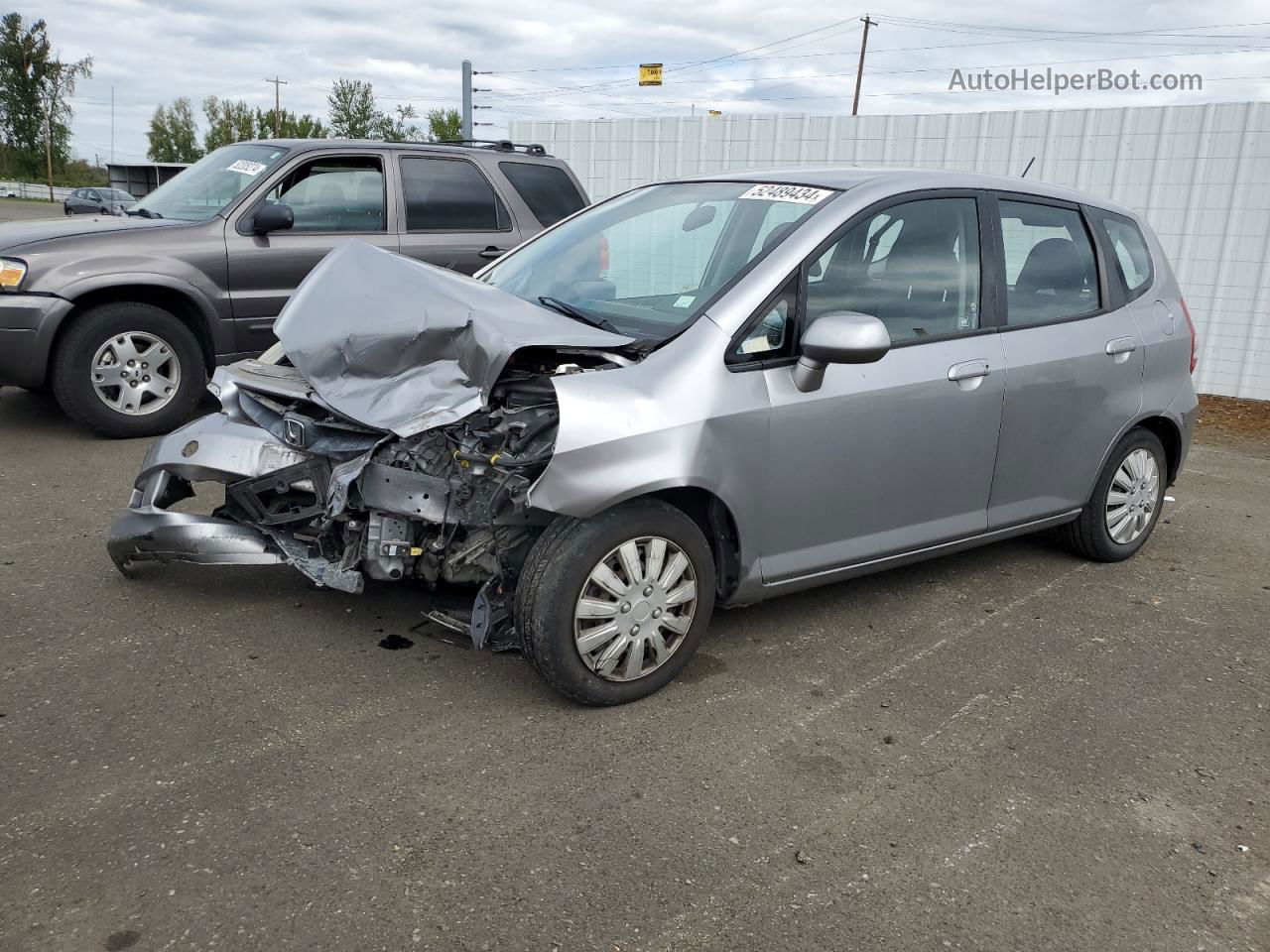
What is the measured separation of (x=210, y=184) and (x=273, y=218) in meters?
0.83

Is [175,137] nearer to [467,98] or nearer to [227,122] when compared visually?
[227,122]

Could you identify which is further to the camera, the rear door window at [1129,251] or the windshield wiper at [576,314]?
the rear door window at [1129,251]

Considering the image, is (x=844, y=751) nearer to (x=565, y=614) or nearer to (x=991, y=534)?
(x=565, y=614)

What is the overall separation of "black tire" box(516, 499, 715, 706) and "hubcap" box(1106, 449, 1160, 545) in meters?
2.61

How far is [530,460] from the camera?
129 inches

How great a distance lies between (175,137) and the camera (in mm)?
81062

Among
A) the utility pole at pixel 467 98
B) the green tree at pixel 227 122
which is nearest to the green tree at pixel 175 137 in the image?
the green tree at pixel 227 122

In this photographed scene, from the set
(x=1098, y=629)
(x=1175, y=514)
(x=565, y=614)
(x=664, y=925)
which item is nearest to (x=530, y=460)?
(x=565, y=614)

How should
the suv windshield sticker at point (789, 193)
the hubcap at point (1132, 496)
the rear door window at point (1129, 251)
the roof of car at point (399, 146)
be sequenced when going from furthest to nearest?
the roof of car at point (399, 146) < the hubcap at point (1132, 496) < the rear door window at point (1129, 251) < the suv windshield sticker at point (789, 193)

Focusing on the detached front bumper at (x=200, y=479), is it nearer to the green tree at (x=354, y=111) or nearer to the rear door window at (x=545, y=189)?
the rear door window at (x=545, y=189)

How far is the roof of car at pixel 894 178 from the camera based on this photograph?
4059mm

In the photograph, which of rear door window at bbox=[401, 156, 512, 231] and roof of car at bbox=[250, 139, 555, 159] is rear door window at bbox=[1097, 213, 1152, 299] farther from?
roof of car at bbox=[250, 139, 555, 159]

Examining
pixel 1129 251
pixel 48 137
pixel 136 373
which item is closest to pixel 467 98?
pixel 136 373

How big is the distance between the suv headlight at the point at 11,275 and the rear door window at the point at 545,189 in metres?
3.31
